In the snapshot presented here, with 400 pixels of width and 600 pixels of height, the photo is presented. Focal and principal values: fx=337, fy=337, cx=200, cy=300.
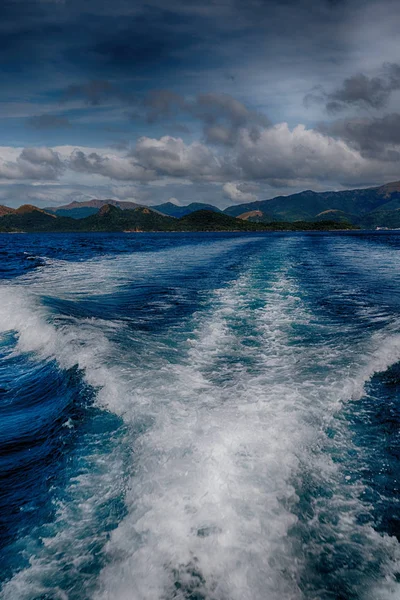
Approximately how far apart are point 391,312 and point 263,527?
12.1 metres

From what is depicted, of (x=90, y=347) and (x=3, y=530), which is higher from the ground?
(x=90, y=347)

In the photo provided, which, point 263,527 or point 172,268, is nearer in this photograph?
point 263,527

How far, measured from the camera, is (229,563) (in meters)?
3.74

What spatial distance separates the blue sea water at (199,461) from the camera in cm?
370

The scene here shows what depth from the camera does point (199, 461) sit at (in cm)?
535

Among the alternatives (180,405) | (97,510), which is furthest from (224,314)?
(97,510)

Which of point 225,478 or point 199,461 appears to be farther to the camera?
point 199,461

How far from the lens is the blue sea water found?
370 centimetres

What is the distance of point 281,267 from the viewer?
2919 cm

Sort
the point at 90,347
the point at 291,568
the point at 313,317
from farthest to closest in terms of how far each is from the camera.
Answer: the point at 313,317 < the point at 90,347 < the point at 291,568

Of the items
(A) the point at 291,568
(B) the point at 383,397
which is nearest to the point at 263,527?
(A) the point at 291,568

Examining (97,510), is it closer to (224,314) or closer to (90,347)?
(90,347)

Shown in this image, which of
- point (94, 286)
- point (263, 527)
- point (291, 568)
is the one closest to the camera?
point (291, 568)

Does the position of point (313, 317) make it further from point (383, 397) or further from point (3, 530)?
point (3, 530)
